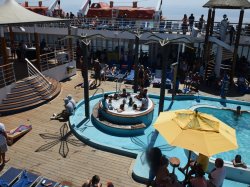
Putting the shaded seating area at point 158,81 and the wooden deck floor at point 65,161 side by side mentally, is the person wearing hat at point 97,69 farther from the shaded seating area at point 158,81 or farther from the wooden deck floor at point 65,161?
the wooden deck floor at point 65,161

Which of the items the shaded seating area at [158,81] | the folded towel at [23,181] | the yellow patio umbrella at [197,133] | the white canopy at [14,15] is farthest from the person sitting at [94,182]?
the shaded seating area at [158,81]

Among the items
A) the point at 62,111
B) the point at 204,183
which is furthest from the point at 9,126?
the point at 204,183

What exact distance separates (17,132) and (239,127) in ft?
37.5

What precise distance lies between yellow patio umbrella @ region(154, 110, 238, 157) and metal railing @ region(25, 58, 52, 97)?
1021 centimetres

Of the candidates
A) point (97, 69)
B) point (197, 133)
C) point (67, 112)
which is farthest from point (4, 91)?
point (197, 133)

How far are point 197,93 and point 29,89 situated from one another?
11.0m

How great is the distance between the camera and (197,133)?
695 centimetres

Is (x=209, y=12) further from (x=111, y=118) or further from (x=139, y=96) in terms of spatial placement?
(x=111, y=118)

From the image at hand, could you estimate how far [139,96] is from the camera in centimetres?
1521

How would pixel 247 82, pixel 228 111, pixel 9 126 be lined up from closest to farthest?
1. pixel 9 126
2. pixel 228 111
3. pixel 247 82

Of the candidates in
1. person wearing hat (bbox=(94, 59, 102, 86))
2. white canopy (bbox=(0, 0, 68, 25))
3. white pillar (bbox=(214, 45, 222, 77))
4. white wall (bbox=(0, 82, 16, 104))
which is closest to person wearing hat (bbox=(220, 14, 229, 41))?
white pillar (bbox=(214, 45, 222, 77))

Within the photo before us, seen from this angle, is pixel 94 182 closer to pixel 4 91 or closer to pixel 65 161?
pixel 65 161

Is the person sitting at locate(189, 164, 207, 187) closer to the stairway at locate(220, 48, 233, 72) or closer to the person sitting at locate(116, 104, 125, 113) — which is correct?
the person sitting at locate(116, 104, 125, 113)

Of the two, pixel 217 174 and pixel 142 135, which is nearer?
pixel 217 174
